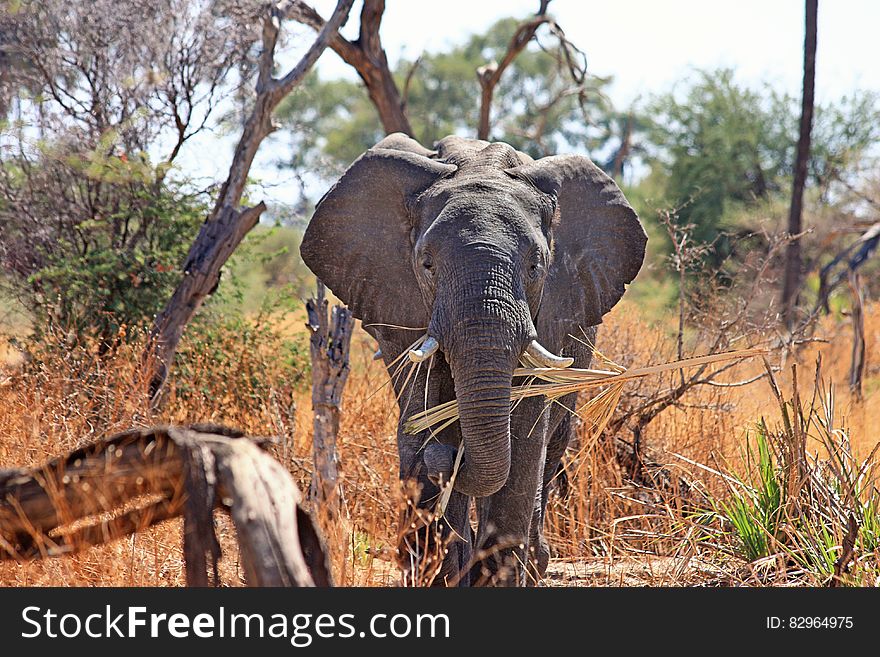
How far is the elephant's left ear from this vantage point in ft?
16.4

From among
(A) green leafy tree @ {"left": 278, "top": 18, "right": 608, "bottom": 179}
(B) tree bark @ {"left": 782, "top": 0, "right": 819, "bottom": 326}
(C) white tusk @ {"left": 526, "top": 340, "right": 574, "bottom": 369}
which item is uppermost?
(A) green leafy tree @ {"left": 278, "top": 18, "right": 608, "bottom": 179}

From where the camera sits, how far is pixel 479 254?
4.31m

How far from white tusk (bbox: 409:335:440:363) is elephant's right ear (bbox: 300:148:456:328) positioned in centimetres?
58

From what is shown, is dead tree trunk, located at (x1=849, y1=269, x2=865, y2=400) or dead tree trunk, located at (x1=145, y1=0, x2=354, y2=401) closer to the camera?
dead tree trunk, located at (x1=145, y1=0, x2=354, y2=401)

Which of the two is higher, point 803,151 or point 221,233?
point 803,151

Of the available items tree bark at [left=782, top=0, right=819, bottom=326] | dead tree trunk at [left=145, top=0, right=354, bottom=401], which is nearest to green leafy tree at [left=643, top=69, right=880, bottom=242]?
tree bark at [left=782, top=0, right=819, bottom=326]

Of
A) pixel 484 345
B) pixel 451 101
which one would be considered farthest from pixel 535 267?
pixel 451 101

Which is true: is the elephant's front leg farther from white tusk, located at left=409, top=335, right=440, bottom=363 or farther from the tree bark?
the tree bark

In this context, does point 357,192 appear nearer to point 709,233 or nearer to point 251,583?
point 251,583

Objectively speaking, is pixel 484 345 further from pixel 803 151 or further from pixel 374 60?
pixel 803 151

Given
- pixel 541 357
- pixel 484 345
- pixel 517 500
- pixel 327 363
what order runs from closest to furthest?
pixel 484 345
pixel 541 357
pixel 517 500
pixel 327 363

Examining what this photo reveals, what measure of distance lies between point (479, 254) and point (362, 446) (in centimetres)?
249

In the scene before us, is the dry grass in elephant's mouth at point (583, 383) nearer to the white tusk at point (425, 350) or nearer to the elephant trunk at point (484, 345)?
the elephant trunk at point (484, 345)

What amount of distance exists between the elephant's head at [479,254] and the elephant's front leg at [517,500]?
0.40 meters
